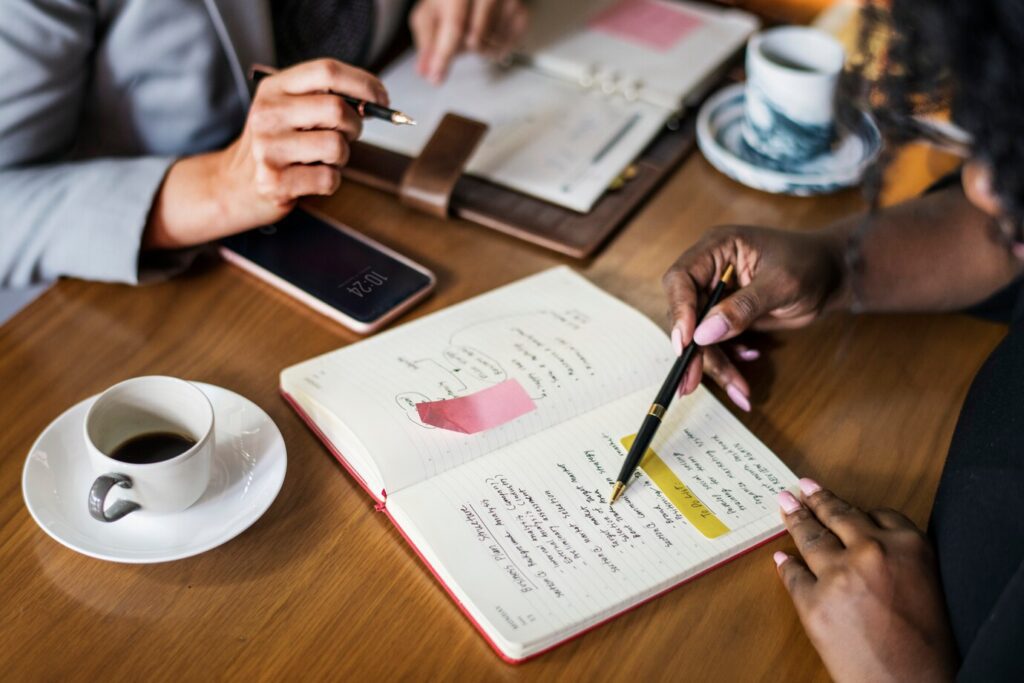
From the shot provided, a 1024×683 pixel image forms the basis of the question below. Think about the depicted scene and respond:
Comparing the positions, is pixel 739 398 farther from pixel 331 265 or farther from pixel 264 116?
pixel 264 116

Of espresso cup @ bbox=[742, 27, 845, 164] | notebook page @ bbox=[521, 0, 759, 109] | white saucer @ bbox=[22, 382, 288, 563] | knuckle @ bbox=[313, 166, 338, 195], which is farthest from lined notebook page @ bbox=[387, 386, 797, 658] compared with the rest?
notebook page @ bbox=[521, 0, 759, 109]

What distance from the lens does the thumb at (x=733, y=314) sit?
821 mm

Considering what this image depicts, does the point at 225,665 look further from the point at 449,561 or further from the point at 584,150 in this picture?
the point at 584,150

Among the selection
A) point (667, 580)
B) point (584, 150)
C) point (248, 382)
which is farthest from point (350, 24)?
point (667, 580)

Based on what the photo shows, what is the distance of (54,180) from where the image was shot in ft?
3.19

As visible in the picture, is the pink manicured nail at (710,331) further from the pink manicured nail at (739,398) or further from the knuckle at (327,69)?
the knuckle at (327,69)

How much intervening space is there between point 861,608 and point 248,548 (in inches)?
18.0

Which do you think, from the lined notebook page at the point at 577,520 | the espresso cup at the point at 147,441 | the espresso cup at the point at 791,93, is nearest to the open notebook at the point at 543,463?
the lined notebook page at the point at 577,520

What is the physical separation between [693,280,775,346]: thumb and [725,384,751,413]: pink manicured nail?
0.15ft

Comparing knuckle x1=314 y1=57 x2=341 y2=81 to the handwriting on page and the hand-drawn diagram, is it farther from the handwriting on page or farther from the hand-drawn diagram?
the handwriting on page

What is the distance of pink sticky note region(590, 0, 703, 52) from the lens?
4.33 ft

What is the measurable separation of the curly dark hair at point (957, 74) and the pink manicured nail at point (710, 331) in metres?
0.27

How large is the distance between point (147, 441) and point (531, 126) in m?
0.64

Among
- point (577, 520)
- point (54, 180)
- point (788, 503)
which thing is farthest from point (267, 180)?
point (788, 503)
